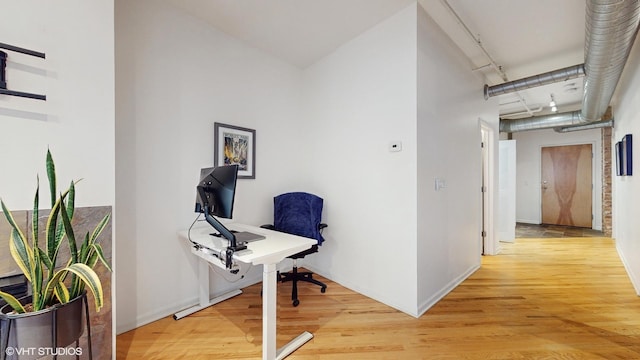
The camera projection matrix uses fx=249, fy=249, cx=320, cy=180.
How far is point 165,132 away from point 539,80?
4.25 m

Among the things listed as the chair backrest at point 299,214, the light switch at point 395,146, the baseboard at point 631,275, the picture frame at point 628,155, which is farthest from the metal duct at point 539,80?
the chair backrest at point 299,214

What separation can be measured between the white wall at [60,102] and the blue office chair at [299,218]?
1.54 m

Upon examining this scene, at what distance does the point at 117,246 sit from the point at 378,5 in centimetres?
289

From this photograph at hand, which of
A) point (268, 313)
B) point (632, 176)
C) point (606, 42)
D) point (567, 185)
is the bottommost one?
point (268, 313)

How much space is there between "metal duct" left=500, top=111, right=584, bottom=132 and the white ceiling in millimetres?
2476

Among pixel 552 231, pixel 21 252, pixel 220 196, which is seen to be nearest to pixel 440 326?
pixel 220 196

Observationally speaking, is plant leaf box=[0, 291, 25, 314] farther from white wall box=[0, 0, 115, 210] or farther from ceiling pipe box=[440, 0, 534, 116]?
ceiling pipe box=[440, 0, 534, 116]

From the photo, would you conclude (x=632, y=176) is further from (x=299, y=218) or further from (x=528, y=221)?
(x=528, y=221)

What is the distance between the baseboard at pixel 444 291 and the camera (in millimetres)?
2242

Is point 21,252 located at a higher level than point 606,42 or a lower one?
lower

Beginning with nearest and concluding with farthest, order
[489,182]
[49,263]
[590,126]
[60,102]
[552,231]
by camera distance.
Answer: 1. [49,263]
2. [60,102]
3. [489,182]
4. [590,126]
5. [552,231]

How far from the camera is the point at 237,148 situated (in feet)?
8.66

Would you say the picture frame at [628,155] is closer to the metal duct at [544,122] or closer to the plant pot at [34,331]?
the metal duct at [544,122]

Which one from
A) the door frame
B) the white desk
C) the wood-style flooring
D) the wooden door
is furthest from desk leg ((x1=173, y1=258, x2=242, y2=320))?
the wooden door
